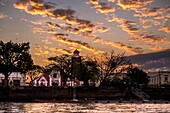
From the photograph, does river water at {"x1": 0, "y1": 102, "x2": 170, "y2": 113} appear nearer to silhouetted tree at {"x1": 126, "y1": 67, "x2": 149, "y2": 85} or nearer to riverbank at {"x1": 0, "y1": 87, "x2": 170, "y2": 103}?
riverbank at {"x1": 0, "y1": 87, "x2": 170, "y2": 103}

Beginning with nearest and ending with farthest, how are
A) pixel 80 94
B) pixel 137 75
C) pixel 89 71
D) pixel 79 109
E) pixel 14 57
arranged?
pixel 79 109, pixel 80 94, pixel 14 57, pixel 89 71, pixel 137 75

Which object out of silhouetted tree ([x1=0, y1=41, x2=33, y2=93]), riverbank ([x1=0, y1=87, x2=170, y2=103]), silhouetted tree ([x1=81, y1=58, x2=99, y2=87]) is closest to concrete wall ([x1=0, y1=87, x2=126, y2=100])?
riverbank ([x1=0, y1=87, x2=170, y2=103])

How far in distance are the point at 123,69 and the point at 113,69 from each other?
3322 millimetres

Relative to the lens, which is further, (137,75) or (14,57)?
(137,75)

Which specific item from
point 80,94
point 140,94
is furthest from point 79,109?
point 140,94

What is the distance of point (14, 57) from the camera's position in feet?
293

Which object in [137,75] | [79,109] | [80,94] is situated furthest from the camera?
[137,75]

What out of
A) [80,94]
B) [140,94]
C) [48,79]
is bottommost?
[140,94]

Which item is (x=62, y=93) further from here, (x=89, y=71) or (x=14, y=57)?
(x=89, y=71)

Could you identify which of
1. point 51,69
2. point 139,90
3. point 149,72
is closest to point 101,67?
point 51,69

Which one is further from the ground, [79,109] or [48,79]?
[48,79]

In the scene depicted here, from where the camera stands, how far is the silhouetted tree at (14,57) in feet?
290

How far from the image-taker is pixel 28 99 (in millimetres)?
77438

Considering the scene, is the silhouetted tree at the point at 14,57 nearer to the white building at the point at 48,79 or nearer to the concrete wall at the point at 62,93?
the concrete wall at the point at 62,93
